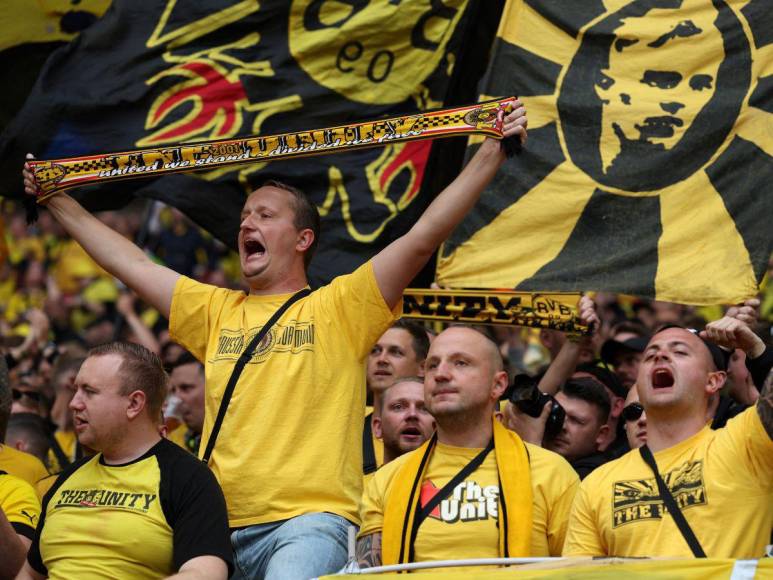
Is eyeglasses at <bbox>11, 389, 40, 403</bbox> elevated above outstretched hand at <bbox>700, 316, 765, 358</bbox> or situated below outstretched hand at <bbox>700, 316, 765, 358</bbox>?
above

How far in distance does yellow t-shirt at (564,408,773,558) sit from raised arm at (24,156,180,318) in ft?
6.39

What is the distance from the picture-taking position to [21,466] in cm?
672

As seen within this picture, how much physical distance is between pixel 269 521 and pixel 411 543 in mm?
563

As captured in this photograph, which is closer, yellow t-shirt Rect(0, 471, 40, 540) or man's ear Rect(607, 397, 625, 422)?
yellow t-shirt Rect(0, 471, 40, 540)

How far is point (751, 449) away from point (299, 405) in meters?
1.67

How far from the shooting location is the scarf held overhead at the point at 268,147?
5.70 m

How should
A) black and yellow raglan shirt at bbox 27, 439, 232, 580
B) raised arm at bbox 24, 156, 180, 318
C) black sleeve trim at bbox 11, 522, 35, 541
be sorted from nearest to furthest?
black and yellow raglan shirt at bbox 27, 439, 232, 580
black sleeve trim at bbox 11, 522, 35, 541
raised arm at bbox 24, 156, 180, 318

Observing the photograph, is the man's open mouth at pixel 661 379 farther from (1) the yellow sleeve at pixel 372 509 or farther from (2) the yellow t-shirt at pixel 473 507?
(1) the yellow sleeve at pixel 372 509

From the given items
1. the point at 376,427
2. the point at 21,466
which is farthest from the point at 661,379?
the point at 21,466

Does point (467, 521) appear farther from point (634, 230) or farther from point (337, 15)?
point (337, 15)

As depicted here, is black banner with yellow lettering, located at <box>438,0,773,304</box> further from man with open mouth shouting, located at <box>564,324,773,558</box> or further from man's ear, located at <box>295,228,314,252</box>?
man's ear, located at <box>295,228,314,252</box>

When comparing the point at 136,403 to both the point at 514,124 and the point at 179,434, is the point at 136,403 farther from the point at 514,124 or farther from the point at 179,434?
the point at 179,434

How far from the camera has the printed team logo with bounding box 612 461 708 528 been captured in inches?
201

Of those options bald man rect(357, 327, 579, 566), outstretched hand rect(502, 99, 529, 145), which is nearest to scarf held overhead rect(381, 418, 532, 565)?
bald man rect(357, 327, 579, 566)
